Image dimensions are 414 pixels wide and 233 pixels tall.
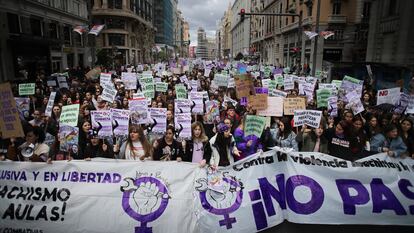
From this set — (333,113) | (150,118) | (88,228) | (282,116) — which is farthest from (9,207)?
(333,113)

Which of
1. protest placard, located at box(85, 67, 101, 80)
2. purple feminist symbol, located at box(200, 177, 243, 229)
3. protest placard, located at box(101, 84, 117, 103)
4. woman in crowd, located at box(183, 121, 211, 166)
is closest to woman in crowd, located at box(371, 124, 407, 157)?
purple feminist symbol, located at box(200, 177, 243, 229)

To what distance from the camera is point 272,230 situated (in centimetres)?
410

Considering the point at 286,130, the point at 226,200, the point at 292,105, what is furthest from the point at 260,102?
the point at 226,200

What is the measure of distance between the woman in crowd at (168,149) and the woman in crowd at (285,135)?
2.02 metres

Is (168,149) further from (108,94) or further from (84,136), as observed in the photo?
(108,94)

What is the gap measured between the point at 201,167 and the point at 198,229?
833mm

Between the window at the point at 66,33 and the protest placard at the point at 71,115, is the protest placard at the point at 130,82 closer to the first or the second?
the protest placard at the point at 71,115

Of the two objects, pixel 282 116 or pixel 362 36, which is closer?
pixel 282 116

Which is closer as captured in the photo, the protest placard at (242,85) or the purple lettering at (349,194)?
the purple lettering at (349,194)

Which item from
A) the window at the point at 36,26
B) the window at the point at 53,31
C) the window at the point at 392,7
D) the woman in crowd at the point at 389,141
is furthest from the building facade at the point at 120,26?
the woman in crowd at the point at 389,141

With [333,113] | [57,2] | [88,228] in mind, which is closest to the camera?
[88,228]

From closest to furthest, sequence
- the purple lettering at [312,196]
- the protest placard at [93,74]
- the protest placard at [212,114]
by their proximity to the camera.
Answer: the purple lettering at [312,196] → the protest placard at [212,114] → the protest placard at [93,74]

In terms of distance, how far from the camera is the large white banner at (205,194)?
13.3ft

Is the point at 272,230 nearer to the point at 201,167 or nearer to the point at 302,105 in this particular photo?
the point at 201,167
